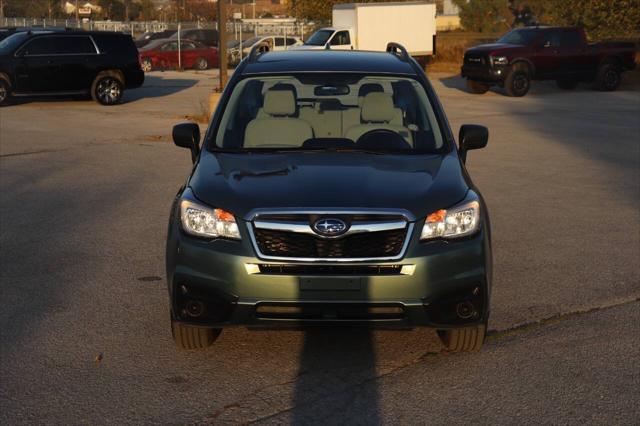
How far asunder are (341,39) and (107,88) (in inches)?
586

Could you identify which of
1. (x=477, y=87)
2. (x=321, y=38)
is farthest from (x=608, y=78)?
(x=321, y=38)

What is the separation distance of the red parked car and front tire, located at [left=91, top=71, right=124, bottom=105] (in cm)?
1829

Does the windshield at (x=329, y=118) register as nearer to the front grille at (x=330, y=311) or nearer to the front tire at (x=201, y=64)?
the front grille at (x=330, y=311)

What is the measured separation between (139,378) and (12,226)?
4605 millimetres

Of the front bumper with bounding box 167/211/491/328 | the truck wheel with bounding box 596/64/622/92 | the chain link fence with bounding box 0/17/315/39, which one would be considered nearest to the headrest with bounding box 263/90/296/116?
the front bumper with bounding box 167/211/491/328

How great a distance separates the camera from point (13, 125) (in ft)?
64.1

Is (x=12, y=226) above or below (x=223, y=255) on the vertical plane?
below

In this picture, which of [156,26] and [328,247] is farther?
[156,26]

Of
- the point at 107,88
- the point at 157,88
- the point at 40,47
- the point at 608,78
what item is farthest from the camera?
the point at 157,88

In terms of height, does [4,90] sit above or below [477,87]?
above

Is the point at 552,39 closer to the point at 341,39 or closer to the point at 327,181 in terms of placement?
the point at 341,39

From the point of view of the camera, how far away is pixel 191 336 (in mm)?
5797

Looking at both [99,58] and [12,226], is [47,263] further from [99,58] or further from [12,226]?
[99,58]

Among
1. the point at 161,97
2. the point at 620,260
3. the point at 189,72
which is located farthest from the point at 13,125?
the point at 189,72
